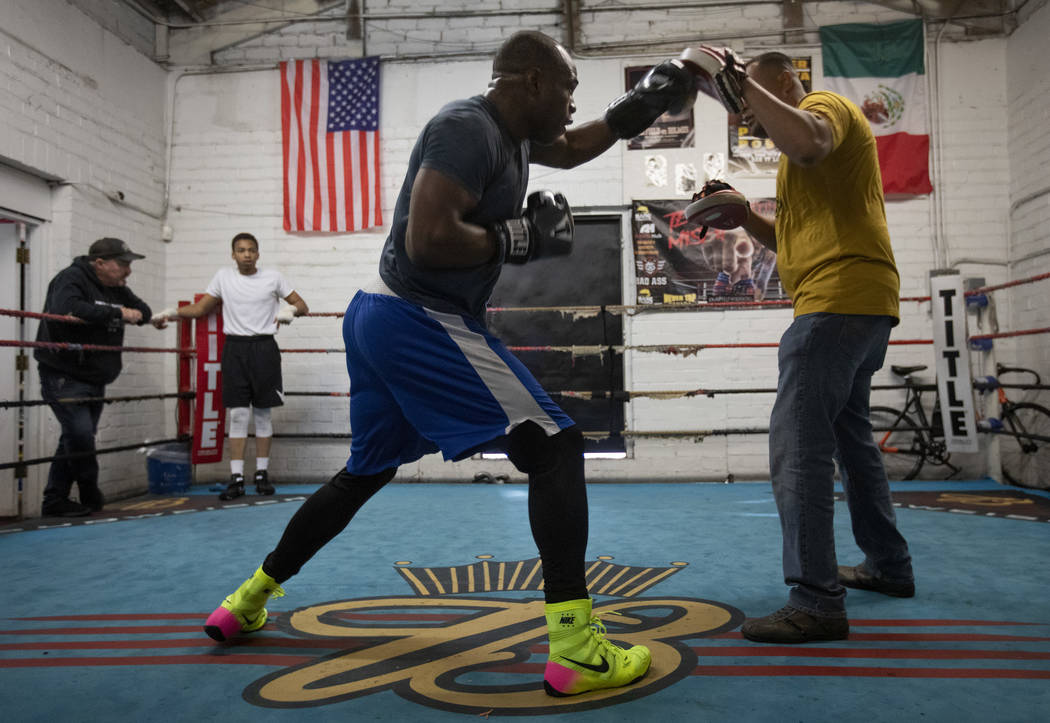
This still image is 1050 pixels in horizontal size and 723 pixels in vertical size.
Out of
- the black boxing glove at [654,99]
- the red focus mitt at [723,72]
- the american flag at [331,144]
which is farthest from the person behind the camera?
the american flag at [331,144]

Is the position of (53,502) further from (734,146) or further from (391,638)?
(734,146)

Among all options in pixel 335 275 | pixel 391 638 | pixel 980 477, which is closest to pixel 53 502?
pixel 335 275

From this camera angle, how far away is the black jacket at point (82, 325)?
134 inches

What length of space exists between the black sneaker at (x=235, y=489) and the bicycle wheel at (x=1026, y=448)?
179 inches

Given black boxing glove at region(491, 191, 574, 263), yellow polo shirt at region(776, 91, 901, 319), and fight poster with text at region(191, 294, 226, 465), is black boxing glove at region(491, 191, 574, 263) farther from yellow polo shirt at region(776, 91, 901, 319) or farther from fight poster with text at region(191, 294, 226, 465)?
fight poster with text at region(191, 294, 226, 465)

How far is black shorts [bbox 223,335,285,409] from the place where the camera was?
4137 millimetres

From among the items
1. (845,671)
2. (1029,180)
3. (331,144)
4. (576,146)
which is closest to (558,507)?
(845,671)

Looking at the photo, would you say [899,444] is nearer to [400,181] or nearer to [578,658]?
[400,181]

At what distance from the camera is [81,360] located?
347 centimetres

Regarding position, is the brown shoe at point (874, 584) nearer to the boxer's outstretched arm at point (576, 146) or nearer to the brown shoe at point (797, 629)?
the brown shoe at point (797, 629)

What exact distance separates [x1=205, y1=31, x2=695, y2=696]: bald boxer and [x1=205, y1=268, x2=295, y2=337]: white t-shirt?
9.81 ft

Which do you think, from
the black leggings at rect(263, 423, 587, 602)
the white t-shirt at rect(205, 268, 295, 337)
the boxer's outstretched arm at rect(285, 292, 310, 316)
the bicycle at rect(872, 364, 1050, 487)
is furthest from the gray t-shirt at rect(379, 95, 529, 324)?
the bicycle at rect(872, 364, 1050, 487)

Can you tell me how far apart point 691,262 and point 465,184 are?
3.70 m

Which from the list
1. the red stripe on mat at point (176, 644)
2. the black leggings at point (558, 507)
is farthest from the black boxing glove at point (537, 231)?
the red stripe on mat at point (176, 644)
